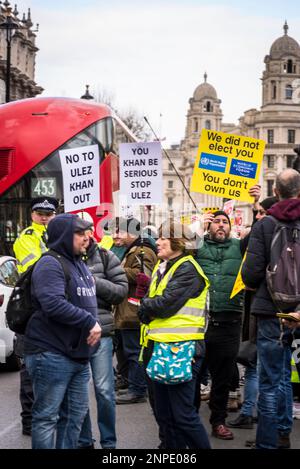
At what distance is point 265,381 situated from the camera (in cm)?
660

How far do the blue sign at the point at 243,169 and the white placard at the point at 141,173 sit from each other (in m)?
0.82

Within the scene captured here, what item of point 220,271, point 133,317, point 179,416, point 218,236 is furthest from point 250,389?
point 179,416

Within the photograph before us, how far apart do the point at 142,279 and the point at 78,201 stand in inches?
59.5

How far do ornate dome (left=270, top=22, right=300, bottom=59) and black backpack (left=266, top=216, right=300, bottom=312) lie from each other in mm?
140874

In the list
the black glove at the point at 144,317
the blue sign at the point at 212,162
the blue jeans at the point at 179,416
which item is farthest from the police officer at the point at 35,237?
the blue sign at the point at 212,162

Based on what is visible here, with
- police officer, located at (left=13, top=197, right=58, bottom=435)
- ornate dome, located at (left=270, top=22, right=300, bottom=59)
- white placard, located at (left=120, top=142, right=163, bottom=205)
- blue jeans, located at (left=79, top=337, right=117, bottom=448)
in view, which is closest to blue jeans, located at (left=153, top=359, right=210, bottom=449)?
blue jeans, located at (left=79, top=337, right=117, bottom=448)

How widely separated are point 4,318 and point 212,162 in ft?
10.8

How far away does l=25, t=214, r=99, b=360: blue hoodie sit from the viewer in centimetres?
570

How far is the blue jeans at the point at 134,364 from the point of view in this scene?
32.0ft

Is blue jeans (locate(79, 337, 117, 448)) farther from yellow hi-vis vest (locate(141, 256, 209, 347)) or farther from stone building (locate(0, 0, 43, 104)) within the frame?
stone building (locate(0, 0, 43, 104))
